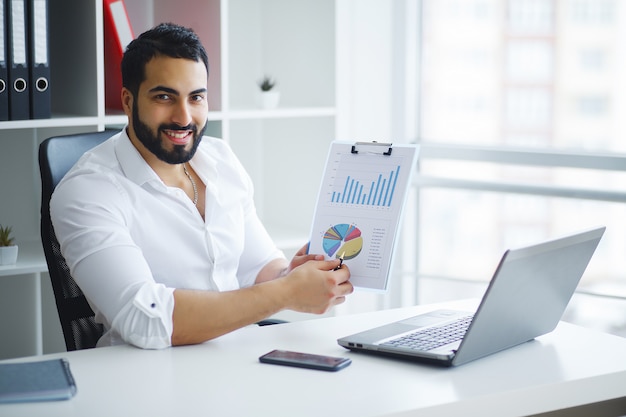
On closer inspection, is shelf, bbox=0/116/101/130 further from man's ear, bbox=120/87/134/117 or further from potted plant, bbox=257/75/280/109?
potted plant, bbox=257/75/280/109

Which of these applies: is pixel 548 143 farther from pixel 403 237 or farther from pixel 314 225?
pixel 314 225

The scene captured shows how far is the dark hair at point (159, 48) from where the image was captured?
7.02ft

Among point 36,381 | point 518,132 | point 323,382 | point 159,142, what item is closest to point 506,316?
point 323,382

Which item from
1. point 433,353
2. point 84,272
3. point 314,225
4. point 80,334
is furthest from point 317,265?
point 80,334

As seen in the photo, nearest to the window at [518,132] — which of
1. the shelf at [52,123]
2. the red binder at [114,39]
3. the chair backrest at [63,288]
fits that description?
the red binder at [114,39]

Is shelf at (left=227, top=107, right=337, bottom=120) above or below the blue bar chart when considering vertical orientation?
above

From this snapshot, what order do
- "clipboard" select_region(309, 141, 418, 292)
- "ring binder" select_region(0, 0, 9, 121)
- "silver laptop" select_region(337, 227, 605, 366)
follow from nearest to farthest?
"silver laptop" select_region(337, 227, 605, 366) < "clipboard" select_region(309, 141, 418, 292) < "ring binder" select_region(0, 0, 9, 121)

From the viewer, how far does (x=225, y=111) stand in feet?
9.78

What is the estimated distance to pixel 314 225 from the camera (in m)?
1.92

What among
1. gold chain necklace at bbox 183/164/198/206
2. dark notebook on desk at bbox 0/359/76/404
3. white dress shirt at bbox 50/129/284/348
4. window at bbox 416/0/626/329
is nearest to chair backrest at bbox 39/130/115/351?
white dress shirt at bbox 50/129/284/348

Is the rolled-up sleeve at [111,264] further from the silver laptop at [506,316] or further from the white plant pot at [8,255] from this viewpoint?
the white plant pot at [8,255]

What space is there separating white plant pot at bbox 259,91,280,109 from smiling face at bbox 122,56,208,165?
97 cm

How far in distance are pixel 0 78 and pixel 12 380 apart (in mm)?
1298

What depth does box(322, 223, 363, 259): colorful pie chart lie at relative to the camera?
1880 millimetres
